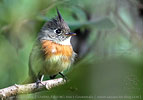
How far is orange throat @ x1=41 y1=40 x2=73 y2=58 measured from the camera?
1.35 meters

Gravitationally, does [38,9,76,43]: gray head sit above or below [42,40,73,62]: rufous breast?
above

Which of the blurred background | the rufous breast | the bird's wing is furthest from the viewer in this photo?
the rufous breast

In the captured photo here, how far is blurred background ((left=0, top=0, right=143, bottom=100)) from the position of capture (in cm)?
76

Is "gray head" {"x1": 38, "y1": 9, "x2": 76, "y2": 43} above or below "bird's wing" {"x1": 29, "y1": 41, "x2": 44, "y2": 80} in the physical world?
above

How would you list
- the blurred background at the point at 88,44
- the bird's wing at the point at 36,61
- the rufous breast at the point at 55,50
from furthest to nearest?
the rufous breast at the point at 55,50 < the bird's wing at the point at 36,61 < the blurred background at the point at 88,44

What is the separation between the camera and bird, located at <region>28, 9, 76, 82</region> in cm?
118

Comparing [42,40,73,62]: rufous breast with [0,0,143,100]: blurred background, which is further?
[42,40,73,62]: rufous breast

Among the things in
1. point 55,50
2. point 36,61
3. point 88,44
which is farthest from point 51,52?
point 88,44

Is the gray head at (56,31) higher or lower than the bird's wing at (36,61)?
higher

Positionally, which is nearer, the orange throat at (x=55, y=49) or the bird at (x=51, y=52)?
the bird at (x=51, y=52)

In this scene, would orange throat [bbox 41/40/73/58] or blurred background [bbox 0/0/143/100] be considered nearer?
blurred background [bbox 0/0/143/100]

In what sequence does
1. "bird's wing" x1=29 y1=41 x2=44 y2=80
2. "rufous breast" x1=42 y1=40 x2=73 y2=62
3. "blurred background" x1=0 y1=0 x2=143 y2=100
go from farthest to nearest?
1. "rufous breast" x1=42 y1=40 x2=73 y2=62
2. "bird's wing" x1=29 y1=41 x2=44 y2=80
3. "blurred background" x1=0 y1=0 x2=143 y2=100

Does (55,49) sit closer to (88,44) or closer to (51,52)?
(51,52)

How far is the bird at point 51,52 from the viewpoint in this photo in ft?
3.89
